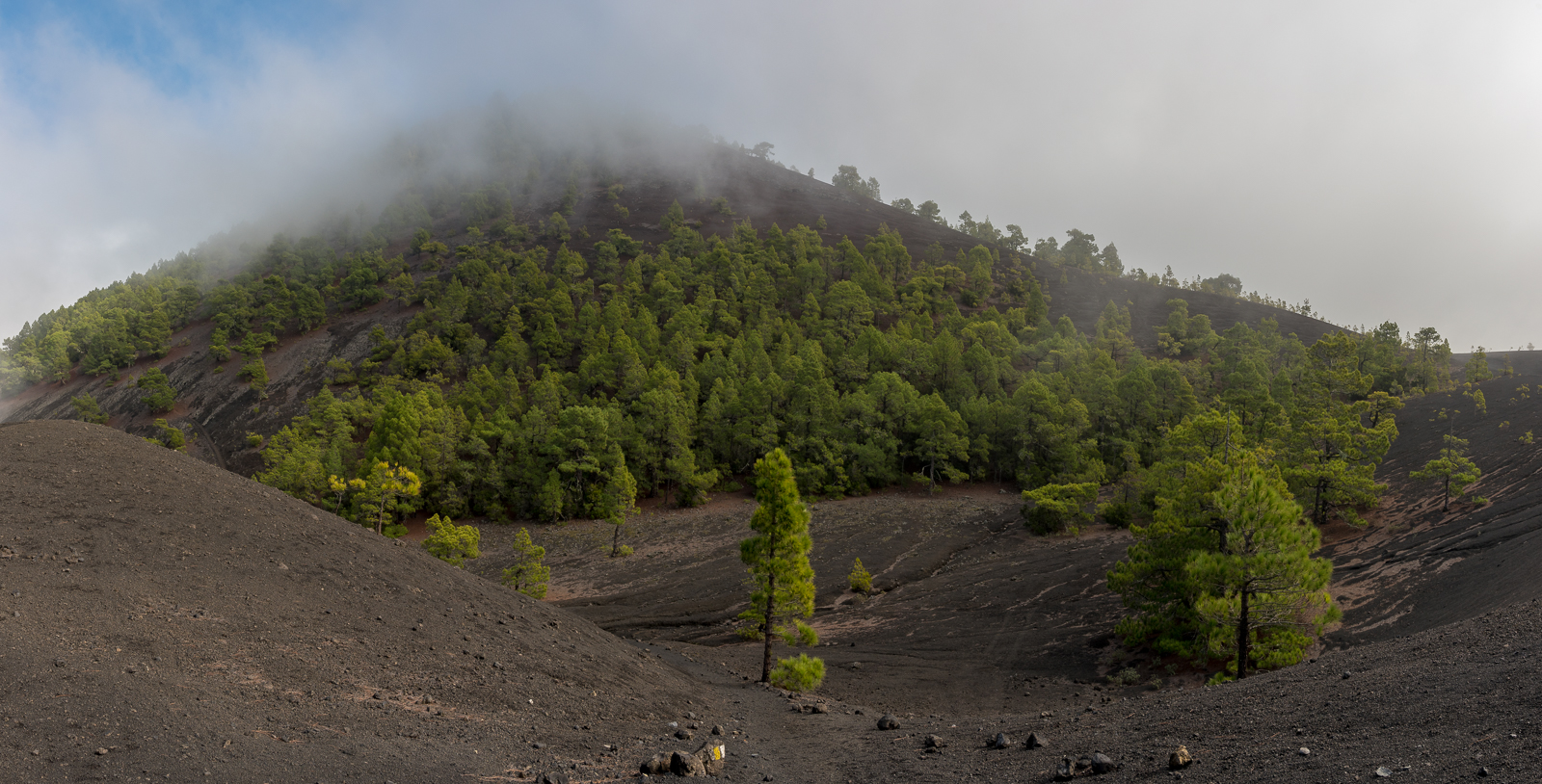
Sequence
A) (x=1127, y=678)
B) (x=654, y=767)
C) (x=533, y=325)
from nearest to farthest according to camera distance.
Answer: (x=654, y=767)
(x=1127, y=678)
(x=533, y=325)

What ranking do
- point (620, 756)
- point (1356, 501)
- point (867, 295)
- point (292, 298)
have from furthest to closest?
point (292, 298) → point (867, 295) → point (1356, 501) → point (620, 756)

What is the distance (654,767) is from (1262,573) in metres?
18.3

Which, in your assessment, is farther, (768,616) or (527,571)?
(527,571)

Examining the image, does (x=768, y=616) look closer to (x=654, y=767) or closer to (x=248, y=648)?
(x=654, y=767)

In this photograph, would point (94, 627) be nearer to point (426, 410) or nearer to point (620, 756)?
point (620, 756)

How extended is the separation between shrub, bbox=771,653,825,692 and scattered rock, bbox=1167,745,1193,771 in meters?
13.3

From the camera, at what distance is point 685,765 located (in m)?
13.6

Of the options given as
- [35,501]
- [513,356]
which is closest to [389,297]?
[513,356]

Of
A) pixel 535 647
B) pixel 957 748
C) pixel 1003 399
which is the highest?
pixel 1003 399

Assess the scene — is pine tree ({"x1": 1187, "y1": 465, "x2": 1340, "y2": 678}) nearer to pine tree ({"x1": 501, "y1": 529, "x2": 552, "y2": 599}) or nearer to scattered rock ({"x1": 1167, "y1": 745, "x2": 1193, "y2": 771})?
scattered rock ({"x1": 1167, "y1": 745, "x2": 1193, "y2": 771})

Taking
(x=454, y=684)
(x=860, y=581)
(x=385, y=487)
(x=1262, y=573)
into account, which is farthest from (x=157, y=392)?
(x=1262, y=573)

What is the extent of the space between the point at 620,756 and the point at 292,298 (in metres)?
141

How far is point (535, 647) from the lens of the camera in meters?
20.6

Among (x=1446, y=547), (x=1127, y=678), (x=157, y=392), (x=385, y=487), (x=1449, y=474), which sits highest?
(x=157, y=392)
